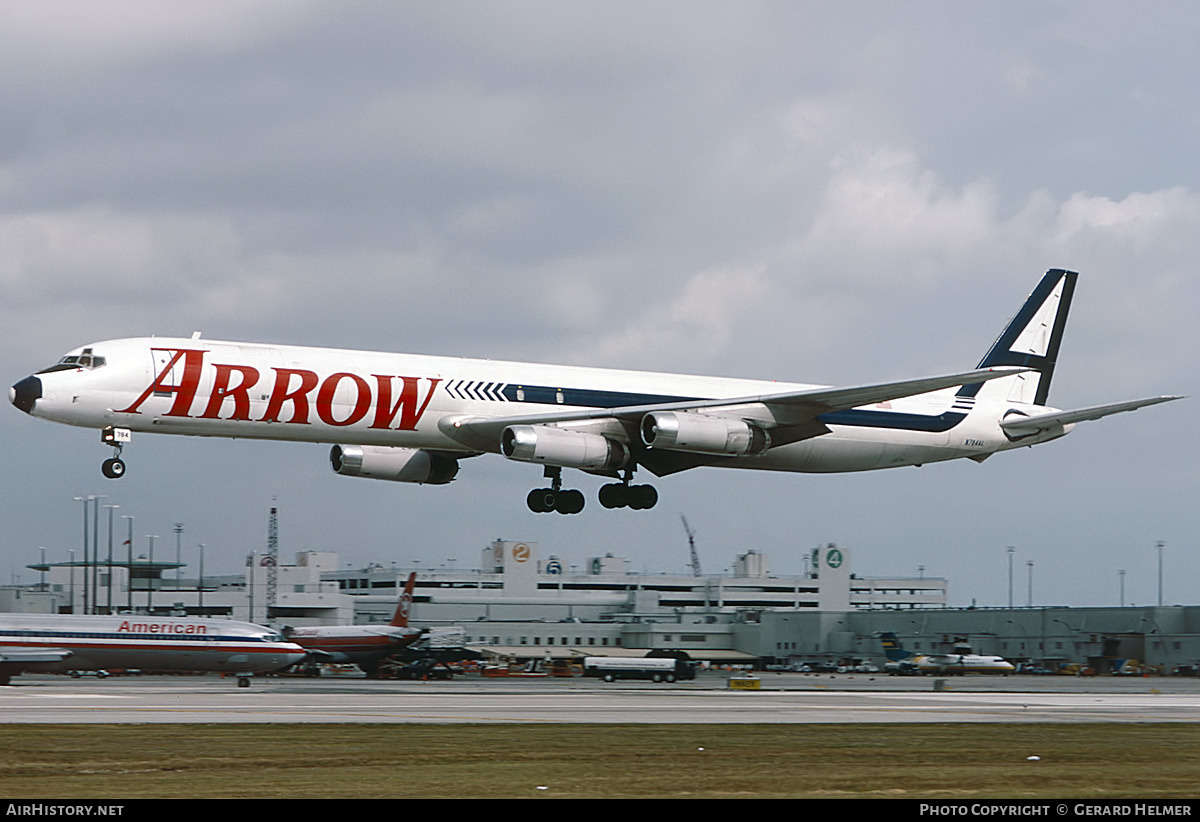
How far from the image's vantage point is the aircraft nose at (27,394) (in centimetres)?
4550

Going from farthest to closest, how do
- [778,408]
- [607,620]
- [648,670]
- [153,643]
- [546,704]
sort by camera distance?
[607,620], [648,670], [153,643], [546,704], [778,408]

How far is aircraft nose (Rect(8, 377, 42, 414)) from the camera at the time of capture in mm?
45500

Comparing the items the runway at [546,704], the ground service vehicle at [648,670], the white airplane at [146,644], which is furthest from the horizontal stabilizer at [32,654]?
the ground service vehicle at [648,670]

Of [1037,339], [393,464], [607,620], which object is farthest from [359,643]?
[607,620]

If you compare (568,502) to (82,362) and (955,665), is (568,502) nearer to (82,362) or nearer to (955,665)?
(82,362)

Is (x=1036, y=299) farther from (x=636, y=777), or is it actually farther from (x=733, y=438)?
(x=636, y=777)

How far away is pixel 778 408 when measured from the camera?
54.5 metres

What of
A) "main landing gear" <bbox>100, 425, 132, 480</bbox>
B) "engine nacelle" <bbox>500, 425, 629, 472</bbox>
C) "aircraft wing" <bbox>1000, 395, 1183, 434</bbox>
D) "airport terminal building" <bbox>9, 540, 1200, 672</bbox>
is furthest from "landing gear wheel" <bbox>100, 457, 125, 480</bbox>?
"airport terminal building" <bbox>9, 540, 1200, 672</bbox>

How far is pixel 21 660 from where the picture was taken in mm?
78562

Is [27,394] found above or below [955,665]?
above

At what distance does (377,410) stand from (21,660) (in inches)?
1579

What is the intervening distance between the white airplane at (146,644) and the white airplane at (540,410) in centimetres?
3533

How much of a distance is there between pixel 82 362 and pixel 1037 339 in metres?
38.5

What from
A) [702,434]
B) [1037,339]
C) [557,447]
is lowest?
[557,447]
